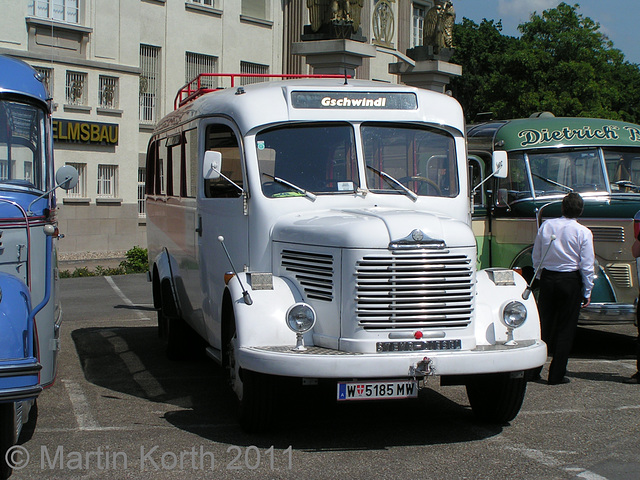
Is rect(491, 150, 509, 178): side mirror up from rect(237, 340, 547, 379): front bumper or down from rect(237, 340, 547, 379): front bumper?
up

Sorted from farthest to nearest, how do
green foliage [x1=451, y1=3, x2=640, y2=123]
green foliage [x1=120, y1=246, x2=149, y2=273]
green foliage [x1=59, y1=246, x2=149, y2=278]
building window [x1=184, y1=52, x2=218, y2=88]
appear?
1. green foliage [x1=451, y1=3, x2=640, y2=123]
2. building window [x1=184, y1=52, x2=218, y2=88]
3. green foliage [x1=120, y1=246, x2=149, y2=273]
4. green foliage [x1=59, y1=246, x2=149, y2=278]

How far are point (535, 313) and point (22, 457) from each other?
3.84 metres

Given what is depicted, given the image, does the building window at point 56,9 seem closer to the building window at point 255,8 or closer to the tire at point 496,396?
the building window at point 255,8

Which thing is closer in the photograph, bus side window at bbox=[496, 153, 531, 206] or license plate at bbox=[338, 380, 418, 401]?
license plate at bbox=[338, 380, 418, 401]

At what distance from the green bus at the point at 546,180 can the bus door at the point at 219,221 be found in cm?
387

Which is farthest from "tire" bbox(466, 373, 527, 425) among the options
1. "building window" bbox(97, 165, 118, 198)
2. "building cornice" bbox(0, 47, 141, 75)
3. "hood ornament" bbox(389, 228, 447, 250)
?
"building window" bbox(97, 165, 118, 198)

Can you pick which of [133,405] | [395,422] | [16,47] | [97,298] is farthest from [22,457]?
[16,47]

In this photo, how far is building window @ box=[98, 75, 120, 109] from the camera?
27.7m

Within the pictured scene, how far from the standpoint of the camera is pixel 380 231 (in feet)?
21.7

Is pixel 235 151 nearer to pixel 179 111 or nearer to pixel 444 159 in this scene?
pixel 444 159

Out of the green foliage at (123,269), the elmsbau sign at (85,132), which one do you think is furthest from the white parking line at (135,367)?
the elmsbau sign at (85,132)

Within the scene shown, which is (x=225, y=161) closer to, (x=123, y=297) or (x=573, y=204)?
(x=573, y=204)

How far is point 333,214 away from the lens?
7406mm

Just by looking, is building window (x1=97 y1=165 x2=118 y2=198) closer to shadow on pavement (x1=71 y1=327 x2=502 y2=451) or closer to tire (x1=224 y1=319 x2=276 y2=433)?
shadow on pavement (x1=71 y1=327 x2=502 y2=451)
